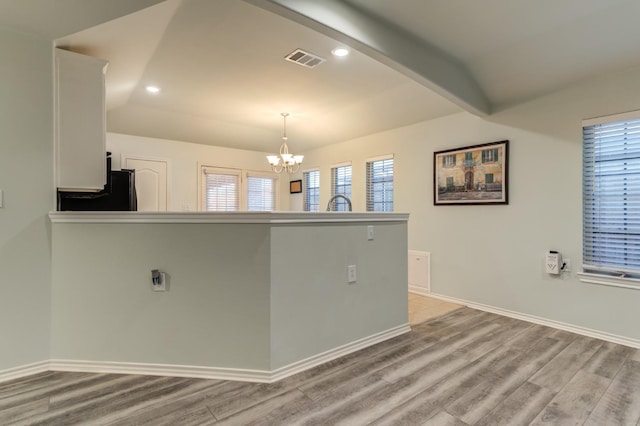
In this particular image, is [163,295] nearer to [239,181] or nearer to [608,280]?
[608,280]

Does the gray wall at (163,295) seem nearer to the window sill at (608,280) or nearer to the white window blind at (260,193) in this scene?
the window sill at (608,280)

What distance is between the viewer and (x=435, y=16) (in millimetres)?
2482

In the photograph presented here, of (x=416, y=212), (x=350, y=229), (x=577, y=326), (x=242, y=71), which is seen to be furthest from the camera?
(x=416, y=212)

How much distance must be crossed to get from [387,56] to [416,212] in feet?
8.64

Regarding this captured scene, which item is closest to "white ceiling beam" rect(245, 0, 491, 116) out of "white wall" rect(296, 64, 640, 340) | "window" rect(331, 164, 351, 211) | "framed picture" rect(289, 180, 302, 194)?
"white wall" rect(296, 64, 640, 340)

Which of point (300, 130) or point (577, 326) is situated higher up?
point (300, 130)

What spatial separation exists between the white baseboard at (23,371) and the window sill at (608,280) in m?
4.68

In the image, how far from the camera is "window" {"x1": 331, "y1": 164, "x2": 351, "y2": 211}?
19.5 ft

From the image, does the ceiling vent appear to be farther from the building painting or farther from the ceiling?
the building painting

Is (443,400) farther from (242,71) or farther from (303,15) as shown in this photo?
(242,71)

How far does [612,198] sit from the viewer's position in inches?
120

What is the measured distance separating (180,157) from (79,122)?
3293 millimetres

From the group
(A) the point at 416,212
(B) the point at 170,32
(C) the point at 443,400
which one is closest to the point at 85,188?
(B) the point at 170,32

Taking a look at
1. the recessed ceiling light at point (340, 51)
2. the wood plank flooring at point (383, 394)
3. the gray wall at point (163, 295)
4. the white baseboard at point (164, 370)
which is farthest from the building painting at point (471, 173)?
the gray wall at point (163, 295)
